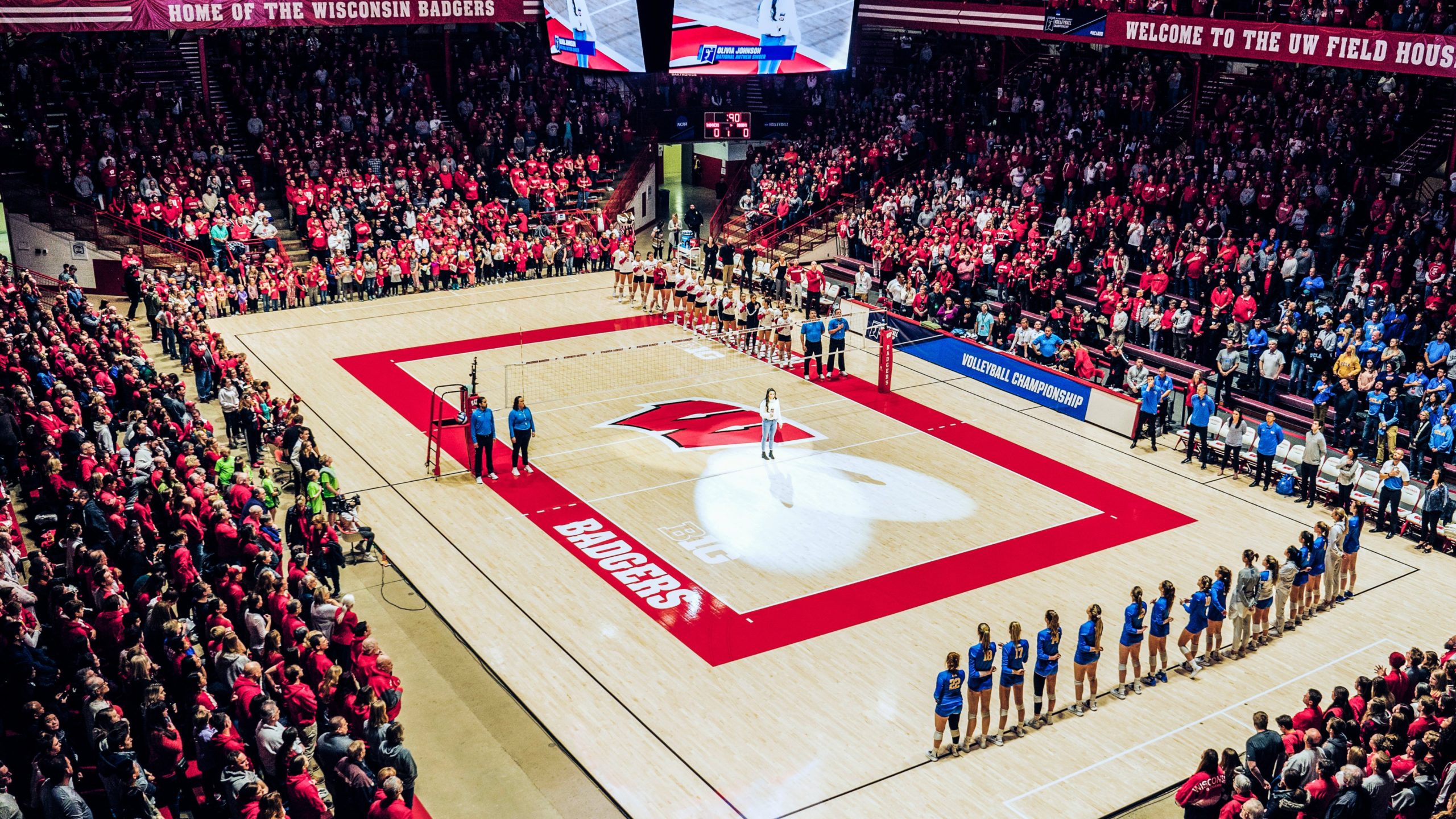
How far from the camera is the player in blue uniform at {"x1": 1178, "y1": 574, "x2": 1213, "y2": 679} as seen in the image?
15914 millimetres

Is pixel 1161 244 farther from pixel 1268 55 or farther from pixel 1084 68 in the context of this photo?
pixel 1084 68

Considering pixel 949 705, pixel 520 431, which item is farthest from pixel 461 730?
pixel 520 431

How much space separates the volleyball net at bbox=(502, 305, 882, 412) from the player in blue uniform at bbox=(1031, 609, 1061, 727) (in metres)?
13.1

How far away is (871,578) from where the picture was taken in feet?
61.5

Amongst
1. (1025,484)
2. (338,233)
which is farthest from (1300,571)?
(338,233)

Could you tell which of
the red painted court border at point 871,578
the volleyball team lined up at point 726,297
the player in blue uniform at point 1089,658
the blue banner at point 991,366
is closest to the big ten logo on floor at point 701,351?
the volleyball team lined up at point 726,297

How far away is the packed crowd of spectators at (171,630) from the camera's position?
35.0ft

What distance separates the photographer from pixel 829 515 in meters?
21.0

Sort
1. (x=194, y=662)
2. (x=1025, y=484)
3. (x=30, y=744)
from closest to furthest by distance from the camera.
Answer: (x=30, y=744), (x=194, y=662), (x=1025, y=484)

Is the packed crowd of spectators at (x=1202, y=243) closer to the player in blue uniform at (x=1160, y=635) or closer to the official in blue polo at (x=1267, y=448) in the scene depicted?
the official in blue polo at (x=1267, y=448)

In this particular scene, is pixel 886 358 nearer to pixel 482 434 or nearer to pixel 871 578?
pixel 871 578

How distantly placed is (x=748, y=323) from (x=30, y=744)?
2174 cm

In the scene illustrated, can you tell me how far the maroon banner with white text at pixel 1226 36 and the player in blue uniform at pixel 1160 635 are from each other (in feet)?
57.4

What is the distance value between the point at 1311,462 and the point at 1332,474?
72 centimetres
